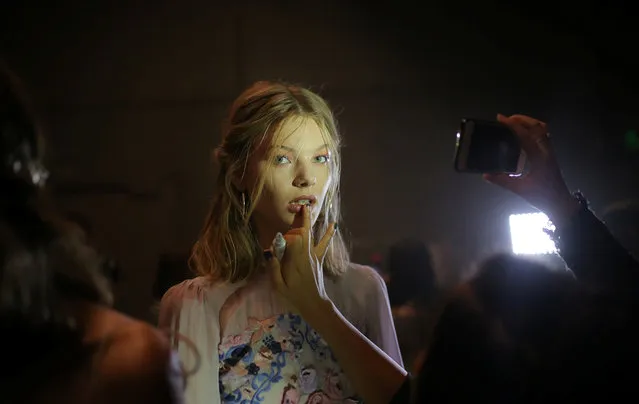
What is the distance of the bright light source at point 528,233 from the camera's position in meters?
1.01

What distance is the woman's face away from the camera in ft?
2.91

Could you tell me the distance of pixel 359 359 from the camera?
2.65ft

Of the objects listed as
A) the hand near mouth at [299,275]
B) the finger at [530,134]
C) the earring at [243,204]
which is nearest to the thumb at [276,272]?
the hand near mouth at [299,275]

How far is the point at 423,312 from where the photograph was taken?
1002mm

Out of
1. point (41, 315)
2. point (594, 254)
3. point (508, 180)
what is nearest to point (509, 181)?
point (508, 180)

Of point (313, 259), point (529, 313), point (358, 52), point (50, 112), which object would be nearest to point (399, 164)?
point (358, 52)

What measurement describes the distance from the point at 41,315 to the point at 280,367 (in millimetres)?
319

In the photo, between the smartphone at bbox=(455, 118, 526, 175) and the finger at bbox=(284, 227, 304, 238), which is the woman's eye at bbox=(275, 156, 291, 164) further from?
the smartphone at bbox=(455, 118, 526, 175)

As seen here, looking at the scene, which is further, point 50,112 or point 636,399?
point 50,112

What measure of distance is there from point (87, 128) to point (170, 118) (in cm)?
14

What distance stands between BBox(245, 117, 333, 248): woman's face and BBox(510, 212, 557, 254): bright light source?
37 cm

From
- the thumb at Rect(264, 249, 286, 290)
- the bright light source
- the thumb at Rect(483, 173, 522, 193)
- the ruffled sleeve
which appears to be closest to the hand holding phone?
the thumb at Rect(483, 173, 522, 193)

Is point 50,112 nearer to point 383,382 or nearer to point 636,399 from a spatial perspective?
point 383,382

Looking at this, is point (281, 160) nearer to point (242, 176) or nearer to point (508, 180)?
point (242, 176)
